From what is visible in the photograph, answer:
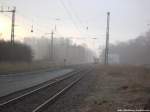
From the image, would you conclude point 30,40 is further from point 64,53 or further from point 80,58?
point 64,53

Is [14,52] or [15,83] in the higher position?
[14,52]

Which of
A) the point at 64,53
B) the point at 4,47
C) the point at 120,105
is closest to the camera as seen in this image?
the point at 120,105

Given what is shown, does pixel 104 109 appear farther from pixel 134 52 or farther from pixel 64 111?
pixel 134 52

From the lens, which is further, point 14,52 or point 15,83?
point 14,52

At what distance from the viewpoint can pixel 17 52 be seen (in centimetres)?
6016

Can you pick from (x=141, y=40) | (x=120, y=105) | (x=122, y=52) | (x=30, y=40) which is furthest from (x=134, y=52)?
(x=120, y=105)

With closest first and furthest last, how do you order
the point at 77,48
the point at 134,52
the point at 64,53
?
the point at 134,52
the point at 64,53
the point at 77,48

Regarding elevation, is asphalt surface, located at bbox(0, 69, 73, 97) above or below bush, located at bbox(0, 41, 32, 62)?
below

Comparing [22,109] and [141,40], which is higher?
[141,40]

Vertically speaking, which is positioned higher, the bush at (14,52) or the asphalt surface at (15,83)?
the bush at (14,52)

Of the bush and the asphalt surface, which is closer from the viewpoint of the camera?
the asphalt surface

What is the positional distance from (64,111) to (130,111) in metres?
2.70

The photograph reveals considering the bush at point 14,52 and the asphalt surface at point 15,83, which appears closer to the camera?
the asphalt surface at point 15,83

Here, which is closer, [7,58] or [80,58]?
[7,58]
